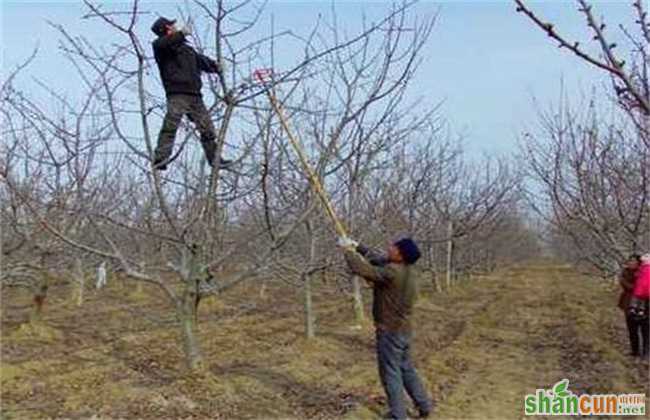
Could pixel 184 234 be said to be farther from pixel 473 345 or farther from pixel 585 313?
pixel 585 313

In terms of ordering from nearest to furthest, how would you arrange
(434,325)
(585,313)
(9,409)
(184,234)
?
(184,234), (9,409), (434,325), (585,313)

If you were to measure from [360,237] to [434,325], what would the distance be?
3230 millimetres

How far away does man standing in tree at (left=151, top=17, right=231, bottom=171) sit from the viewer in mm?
5160

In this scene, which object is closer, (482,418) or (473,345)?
(482,418)

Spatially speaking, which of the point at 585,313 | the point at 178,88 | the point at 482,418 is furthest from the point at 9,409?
the point at 585,313

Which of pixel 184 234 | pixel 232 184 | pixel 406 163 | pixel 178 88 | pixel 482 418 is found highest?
pixel 406 163

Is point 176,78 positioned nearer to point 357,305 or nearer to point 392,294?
point 392,294

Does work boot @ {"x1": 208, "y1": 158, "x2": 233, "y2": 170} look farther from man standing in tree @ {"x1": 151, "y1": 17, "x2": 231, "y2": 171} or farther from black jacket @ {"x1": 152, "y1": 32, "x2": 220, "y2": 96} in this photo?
black jacket @ {"x1": 152, "y1": 32, "x2": 220, "y2": 96}

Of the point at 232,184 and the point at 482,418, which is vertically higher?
the point at 232,184

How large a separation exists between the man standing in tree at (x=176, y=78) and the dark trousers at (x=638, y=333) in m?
6.69

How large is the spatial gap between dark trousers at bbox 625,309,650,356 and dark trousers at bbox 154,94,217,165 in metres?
6.59

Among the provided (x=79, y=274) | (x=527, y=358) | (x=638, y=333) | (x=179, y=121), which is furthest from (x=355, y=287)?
(x=179, y=121)

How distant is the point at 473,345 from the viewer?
10820 mm

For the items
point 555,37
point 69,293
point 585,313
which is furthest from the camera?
point 69,293
